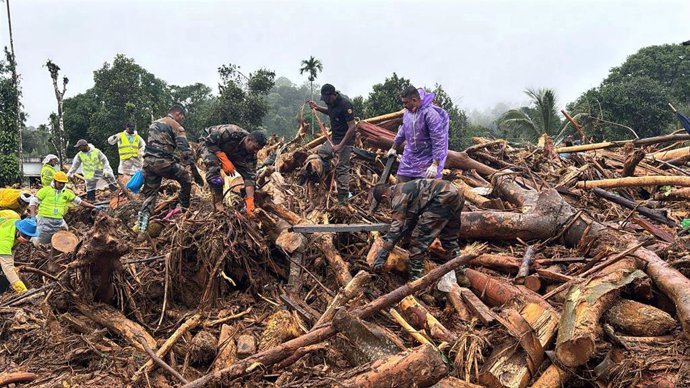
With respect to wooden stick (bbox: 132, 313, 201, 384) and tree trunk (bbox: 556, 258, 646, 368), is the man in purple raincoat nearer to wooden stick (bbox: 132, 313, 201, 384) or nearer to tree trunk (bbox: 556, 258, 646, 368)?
tree trunk (bbox: 556, 258, 646, 368)

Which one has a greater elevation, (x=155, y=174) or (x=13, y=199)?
(x=155, y=174)

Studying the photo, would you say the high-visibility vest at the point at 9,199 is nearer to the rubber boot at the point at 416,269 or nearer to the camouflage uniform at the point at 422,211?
the camouflage uniform at the point at 422,211

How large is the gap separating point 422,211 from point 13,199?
676 centimetres

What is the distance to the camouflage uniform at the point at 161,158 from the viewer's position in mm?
5621

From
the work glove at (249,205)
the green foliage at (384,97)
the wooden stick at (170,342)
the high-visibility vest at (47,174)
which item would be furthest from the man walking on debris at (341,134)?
the green foliage at (384,97)

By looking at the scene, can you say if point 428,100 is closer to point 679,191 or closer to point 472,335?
point 472,335

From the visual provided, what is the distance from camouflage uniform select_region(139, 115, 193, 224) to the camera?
18.4 feet

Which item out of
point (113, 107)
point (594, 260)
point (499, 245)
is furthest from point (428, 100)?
point (113, 107)

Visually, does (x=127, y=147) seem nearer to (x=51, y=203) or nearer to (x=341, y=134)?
(x=51, y=203)

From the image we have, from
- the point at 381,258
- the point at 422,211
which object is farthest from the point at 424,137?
the point at 381,258

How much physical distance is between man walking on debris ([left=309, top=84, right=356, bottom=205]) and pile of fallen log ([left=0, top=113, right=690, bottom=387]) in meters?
0.35

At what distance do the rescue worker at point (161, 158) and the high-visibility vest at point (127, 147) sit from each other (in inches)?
143

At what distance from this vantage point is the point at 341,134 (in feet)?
20.8

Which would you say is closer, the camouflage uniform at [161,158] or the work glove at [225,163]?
the work glove at [225,163]
